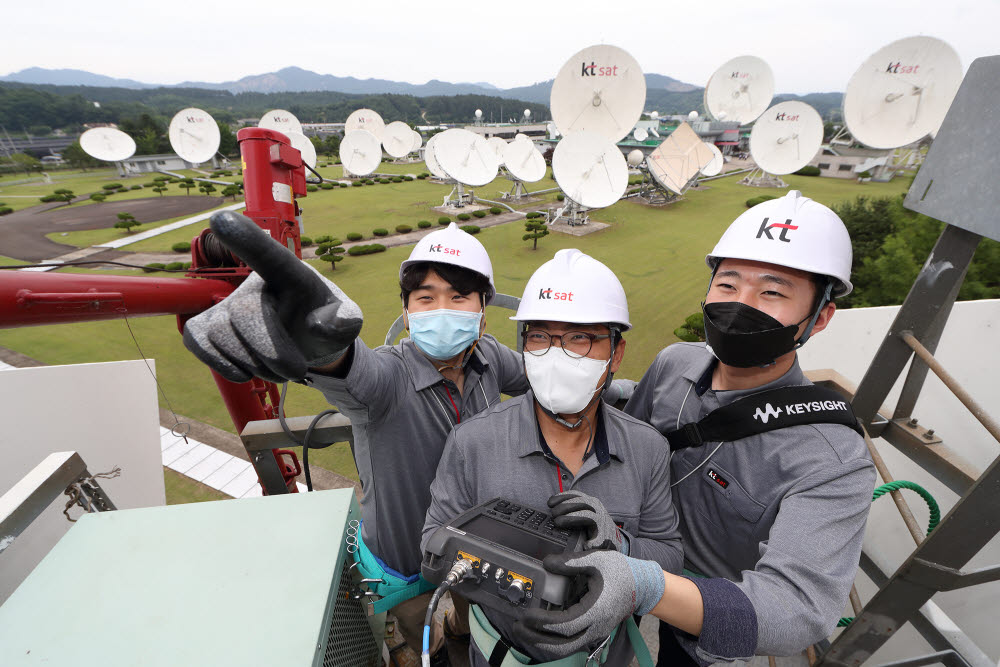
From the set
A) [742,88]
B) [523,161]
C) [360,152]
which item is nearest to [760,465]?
[523,161]

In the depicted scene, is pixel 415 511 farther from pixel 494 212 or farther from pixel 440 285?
pixel 494 212

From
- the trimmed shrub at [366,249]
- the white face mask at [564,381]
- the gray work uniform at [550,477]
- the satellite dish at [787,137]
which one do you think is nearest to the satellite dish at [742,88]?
the satellite dish at [787,137]

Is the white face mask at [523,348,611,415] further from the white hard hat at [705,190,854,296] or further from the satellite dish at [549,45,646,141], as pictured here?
the satellite dish at [549,45,646,141]

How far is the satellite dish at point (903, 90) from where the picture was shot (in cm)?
2248

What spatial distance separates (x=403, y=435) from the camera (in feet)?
9.51

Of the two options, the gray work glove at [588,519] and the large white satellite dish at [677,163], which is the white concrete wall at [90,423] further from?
the large white satellite dish at [677,163]

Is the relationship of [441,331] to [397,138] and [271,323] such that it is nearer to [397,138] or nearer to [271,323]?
[271,323]

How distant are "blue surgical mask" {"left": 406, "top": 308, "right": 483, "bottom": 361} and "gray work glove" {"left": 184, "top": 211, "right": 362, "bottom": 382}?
97 centimetres

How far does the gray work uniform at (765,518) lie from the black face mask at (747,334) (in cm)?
22

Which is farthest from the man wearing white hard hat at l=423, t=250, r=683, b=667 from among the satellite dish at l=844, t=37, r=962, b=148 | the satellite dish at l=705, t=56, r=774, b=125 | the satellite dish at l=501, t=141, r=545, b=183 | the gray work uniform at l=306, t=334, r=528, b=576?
the satellite dish at l=705, t=56, r=774, b=125

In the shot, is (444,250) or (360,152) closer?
(444,250)

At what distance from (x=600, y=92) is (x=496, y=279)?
15435 mm

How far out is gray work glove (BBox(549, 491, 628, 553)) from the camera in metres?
1.94

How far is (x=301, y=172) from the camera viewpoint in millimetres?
5785
